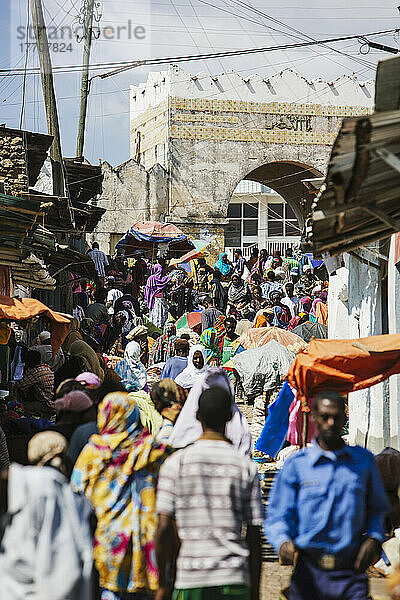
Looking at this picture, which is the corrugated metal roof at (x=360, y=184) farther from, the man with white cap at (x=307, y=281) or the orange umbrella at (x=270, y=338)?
the man with white cap at (x=307, y=281)

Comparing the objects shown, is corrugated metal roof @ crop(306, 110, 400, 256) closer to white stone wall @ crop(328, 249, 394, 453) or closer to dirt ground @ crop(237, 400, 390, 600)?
dirt ground @ crop(237, 400, 390, 600)

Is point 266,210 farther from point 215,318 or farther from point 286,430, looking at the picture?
point 286,430

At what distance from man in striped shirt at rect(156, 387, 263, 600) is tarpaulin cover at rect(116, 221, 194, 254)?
19.9m

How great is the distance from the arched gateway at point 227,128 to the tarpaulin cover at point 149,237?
18.0ft

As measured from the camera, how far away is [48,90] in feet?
48.2

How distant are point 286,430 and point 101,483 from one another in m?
5.17

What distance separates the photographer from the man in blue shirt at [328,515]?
3826mm

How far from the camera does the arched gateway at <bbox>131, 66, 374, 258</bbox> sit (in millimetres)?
30391

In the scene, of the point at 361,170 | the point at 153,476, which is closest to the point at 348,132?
the point at 361,170

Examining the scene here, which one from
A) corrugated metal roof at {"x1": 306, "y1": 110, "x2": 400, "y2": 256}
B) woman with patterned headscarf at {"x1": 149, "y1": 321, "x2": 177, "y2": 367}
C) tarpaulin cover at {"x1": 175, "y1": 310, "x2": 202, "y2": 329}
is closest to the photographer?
corrugated metal roof at {"x1": 306, "y1": 110, "x2": 400, "y2": 256}

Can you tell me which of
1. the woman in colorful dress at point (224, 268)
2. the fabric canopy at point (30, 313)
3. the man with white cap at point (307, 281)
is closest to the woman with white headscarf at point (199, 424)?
the fabric canopy at point (30, 313)

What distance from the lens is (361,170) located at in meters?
3.93

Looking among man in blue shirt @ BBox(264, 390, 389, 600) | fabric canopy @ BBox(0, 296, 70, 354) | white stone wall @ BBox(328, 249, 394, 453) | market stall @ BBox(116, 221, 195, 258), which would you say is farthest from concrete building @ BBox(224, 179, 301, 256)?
man in blue shirt @ BBox(264, 390, 389, 600)

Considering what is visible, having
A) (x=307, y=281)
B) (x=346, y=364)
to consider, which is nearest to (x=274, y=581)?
(x=346, y=364)
